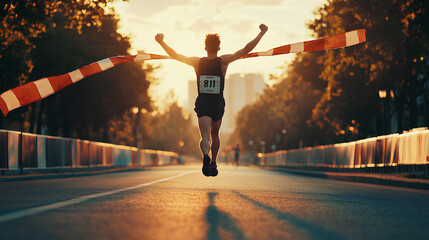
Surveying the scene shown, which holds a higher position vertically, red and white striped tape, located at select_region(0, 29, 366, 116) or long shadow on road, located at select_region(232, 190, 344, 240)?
red and white striped tape, located at select_region(0, 29, 366, 116)

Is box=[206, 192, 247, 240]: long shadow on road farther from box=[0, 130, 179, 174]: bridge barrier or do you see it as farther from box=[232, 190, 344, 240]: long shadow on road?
box=[0, 130, 179, 174]: bridge barrier

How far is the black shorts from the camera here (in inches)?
404

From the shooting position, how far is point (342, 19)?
100.0ft

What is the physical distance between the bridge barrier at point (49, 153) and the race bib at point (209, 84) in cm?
1135

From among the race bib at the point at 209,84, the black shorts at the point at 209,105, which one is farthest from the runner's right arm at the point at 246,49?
the black shorts at the point at 209,105

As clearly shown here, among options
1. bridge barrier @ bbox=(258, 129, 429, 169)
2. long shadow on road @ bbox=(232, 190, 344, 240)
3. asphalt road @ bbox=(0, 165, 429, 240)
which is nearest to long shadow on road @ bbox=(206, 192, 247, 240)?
asphalt road @ bbox=(0, 165, 429, 240)

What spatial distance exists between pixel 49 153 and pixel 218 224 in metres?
20.8

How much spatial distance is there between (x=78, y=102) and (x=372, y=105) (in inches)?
714

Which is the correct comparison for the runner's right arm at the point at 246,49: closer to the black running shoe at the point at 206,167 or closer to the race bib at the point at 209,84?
the race bib at the point at 209,84

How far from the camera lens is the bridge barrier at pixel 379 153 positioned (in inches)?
755

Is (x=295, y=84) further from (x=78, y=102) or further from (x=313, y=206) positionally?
(x=313, y=206)

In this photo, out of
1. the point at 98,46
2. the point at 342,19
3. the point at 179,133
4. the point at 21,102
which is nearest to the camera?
the point at 21,102

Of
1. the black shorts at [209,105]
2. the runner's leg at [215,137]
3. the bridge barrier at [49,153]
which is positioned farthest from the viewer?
the bridge barrier at [49,153]

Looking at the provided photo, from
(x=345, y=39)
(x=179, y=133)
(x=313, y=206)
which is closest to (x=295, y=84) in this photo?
(x=345, y=39)
